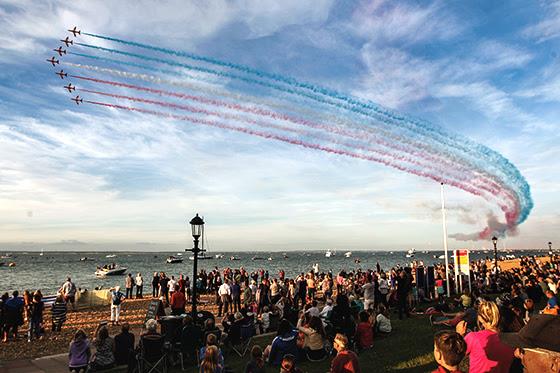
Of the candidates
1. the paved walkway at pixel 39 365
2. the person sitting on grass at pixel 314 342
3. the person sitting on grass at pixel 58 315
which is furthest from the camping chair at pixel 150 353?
the person sitting on grass at pixel 58 315

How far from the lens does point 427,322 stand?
13.7 metres

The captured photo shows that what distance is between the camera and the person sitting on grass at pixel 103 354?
32.1ft

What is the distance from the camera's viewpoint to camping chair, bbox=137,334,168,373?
30.1 feet

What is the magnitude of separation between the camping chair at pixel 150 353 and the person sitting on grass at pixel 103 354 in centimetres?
103

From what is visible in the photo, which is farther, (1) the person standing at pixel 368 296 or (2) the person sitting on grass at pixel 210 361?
(1) the person standing at pixel 368 296

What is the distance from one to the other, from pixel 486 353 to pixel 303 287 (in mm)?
16891

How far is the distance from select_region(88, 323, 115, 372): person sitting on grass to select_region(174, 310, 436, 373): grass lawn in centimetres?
176

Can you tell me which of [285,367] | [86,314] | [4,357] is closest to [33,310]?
[4,357]

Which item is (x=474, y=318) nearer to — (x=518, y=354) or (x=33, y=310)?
(x=518, y=354)

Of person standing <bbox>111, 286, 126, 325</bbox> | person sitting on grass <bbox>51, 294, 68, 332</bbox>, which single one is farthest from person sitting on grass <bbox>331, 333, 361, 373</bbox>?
person sitting on grass <bbox>51, 294, 68, 332</bbox>

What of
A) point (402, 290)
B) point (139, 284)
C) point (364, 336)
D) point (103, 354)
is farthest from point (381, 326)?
point (139, 284)

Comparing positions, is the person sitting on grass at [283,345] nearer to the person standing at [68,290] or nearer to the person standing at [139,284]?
the person standing at [68,290]

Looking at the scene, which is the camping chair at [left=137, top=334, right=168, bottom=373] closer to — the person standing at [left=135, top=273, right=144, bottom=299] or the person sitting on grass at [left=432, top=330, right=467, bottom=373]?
the person sitting on grass at [left=432, top=330, right=467, bottom=373]

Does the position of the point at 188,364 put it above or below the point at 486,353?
below
